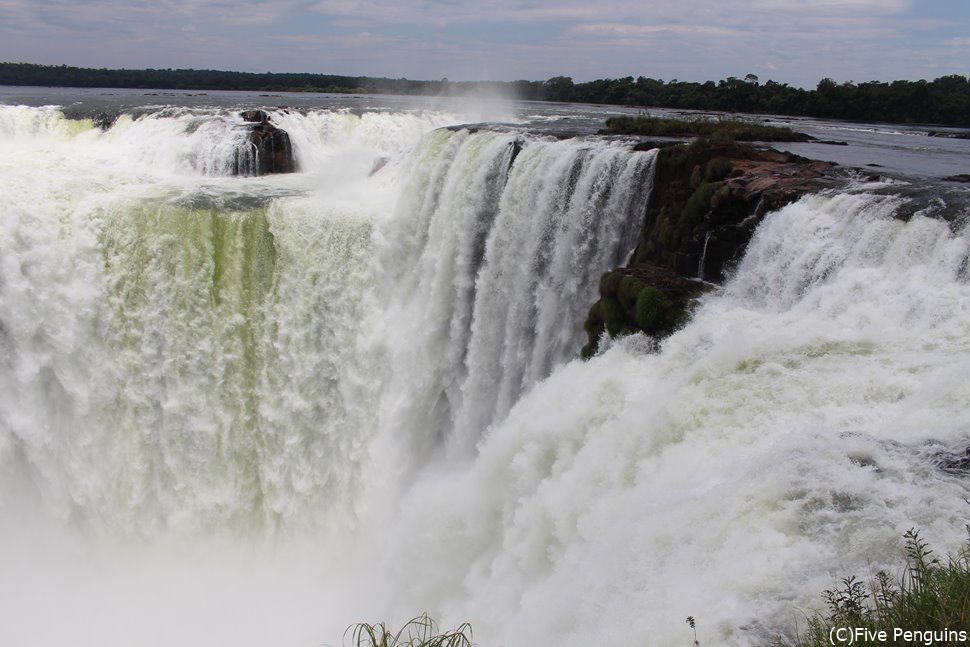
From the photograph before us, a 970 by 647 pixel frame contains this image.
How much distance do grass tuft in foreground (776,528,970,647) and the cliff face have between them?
4.35 m

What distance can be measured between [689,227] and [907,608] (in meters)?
6.45

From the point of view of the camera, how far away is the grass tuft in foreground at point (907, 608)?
331 centimetres

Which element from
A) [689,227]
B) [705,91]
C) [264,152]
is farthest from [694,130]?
[705,91]

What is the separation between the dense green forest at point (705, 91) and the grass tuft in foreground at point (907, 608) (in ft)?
88.6

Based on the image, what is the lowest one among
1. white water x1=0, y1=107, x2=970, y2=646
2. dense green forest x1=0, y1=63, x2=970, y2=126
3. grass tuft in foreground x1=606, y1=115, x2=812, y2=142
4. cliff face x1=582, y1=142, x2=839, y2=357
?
white water x1=0, y1=107, x2=970, y2=646

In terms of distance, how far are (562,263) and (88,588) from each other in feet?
28.3

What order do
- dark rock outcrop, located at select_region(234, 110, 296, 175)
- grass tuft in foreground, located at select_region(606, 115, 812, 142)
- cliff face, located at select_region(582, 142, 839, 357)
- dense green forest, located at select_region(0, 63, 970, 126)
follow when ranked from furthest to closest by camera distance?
dense green forest, located at select_region(0, 63, 970, 126)
dark rock outcrop, located at select_region(234, 110, 296, 175)
grass tuft in foreground, located at select_region(606, 115, 812, 142)
cliff face, located at select_region(582, 142, 839, 357)

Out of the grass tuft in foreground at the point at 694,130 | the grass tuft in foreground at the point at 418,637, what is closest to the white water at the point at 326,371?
the grass tuft in foreground at the point at 418,637


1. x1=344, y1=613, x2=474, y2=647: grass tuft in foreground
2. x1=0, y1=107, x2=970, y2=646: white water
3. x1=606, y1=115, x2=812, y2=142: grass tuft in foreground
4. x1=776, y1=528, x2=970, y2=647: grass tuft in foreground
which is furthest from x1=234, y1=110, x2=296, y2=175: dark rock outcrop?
x1=776, y1=528, x2=970, y2=647: grass tuft in foreground

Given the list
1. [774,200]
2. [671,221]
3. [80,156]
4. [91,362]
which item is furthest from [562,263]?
[80,156]

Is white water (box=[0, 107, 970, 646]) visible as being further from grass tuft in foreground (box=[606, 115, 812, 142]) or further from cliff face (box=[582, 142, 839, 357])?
grass tuft in foreground (box=[606, 115, 812, 142])

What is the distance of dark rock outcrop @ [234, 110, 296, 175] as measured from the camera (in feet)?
59.0

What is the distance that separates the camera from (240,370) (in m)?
12.5

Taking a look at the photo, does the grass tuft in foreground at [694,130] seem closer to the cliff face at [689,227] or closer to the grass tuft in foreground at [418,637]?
the cliff face at [689,227]
